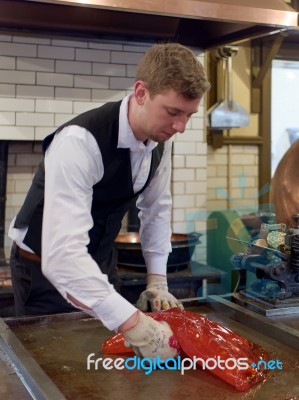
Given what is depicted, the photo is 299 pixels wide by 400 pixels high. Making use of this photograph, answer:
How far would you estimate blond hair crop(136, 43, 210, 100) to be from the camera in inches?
62.1

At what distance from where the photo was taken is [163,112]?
5.37 feet

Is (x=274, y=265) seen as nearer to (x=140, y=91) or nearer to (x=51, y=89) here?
(x=140, y=91)

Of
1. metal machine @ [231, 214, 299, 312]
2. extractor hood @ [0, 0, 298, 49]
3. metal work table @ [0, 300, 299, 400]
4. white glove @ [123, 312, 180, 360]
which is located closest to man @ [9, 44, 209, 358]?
white glove @ [123, 312, 180, 360]

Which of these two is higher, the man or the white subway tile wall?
the white subway tile wall

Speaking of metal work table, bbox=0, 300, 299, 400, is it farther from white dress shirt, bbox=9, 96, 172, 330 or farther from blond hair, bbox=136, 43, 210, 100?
blond hair, bbox=136, 43, 210, 100

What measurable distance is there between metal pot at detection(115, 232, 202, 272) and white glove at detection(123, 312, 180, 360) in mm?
1408

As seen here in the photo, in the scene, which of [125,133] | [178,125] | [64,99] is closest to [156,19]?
[64,99]

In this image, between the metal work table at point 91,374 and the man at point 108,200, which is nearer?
the metal work table at point 91,374

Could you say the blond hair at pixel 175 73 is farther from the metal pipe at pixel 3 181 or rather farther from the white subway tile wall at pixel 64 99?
the metal pipe at pixel 3 181

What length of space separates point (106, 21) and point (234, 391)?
7.68ft

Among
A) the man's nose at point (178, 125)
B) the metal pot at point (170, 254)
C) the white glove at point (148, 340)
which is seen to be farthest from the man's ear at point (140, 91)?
the metal pot at point (170, 254)

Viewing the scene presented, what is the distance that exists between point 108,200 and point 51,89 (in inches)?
61.0

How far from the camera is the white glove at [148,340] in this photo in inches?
59.7

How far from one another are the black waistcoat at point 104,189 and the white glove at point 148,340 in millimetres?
516
